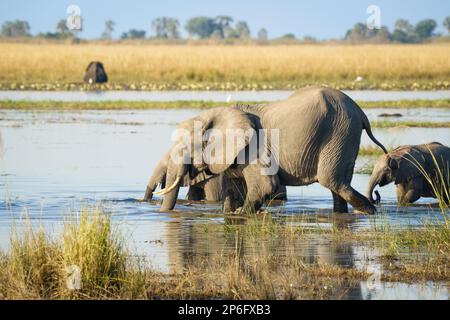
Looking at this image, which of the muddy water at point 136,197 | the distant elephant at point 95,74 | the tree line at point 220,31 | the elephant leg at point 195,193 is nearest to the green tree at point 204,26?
the tree line at point 220,31

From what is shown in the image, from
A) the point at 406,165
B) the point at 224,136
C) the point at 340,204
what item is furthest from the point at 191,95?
the point at 224,136

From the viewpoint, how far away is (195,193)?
14.1 m

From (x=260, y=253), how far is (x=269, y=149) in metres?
2.95

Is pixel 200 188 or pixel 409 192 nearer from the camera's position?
pixel 409 192

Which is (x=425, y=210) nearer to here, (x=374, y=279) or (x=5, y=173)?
(x=374, y=279)

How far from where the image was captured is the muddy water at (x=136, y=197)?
10000 millimetres

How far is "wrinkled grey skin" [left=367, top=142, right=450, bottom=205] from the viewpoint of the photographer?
1359 centimetres

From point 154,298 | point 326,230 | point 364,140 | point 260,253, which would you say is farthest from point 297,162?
point 364,140

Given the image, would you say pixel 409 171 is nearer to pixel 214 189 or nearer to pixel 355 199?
pixel 355 199

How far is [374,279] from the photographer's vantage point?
28.8 feet

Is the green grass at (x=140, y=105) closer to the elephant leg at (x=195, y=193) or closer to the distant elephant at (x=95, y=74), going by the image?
the distant elephant at (x=95, y=74)

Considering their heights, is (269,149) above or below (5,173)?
above

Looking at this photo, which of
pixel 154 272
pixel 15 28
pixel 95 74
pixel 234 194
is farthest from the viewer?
pixel 15 28

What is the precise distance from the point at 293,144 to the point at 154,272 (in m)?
4.01
